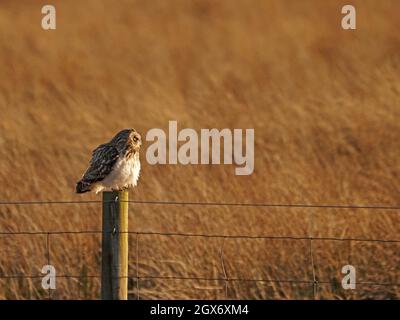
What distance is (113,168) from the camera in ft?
32.6

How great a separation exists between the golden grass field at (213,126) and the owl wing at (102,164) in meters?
0.87

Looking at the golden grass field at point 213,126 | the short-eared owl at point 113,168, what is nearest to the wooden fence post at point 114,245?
the short-eared owl at point 113,168

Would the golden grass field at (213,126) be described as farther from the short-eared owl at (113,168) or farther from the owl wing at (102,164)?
the owl wing at (102,164)

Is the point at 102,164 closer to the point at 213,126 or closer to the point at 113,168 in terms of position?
the point at 113,168

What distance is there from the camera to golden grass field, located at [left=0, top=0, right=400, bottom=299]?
34.6 ft

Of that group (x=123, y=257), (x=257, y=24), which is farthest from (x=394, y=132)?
(x=257, y=24)

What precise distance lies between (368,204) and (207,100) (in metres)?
3.27

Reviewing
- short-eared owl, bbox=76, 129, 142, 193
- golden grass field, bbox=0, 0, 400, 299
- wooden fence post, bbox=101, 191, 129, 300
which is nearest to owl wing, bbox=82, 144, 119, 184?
short-eared owl, bbox=76, 129, 142, 193

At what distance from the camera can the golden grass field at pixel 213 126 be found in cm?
1055

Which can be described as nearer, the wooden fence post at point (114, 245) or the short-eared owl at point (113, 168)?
the wooden fence post at point (114, 245)

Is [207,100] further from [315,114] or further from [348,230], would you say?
[348,230]

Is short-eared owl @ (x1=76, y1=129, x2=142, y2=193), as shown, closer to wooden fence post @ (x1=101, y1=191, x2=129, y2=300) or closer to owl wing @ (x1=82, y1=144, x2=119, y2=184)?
owl wing @ (x1=82, y1=144, x2=119, y2=184)

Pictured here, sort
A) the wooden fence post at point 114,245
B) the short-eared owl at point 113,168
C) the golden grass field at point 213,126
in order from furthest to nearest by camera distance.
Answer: the golden grass field at point 213,126, the short-eared owl at point 113,168, the wooden fence post at point 114,245

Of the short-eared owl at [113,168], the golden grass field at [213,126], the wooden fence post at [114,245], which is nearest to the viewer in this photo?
the wooden fence post at [114,245]
